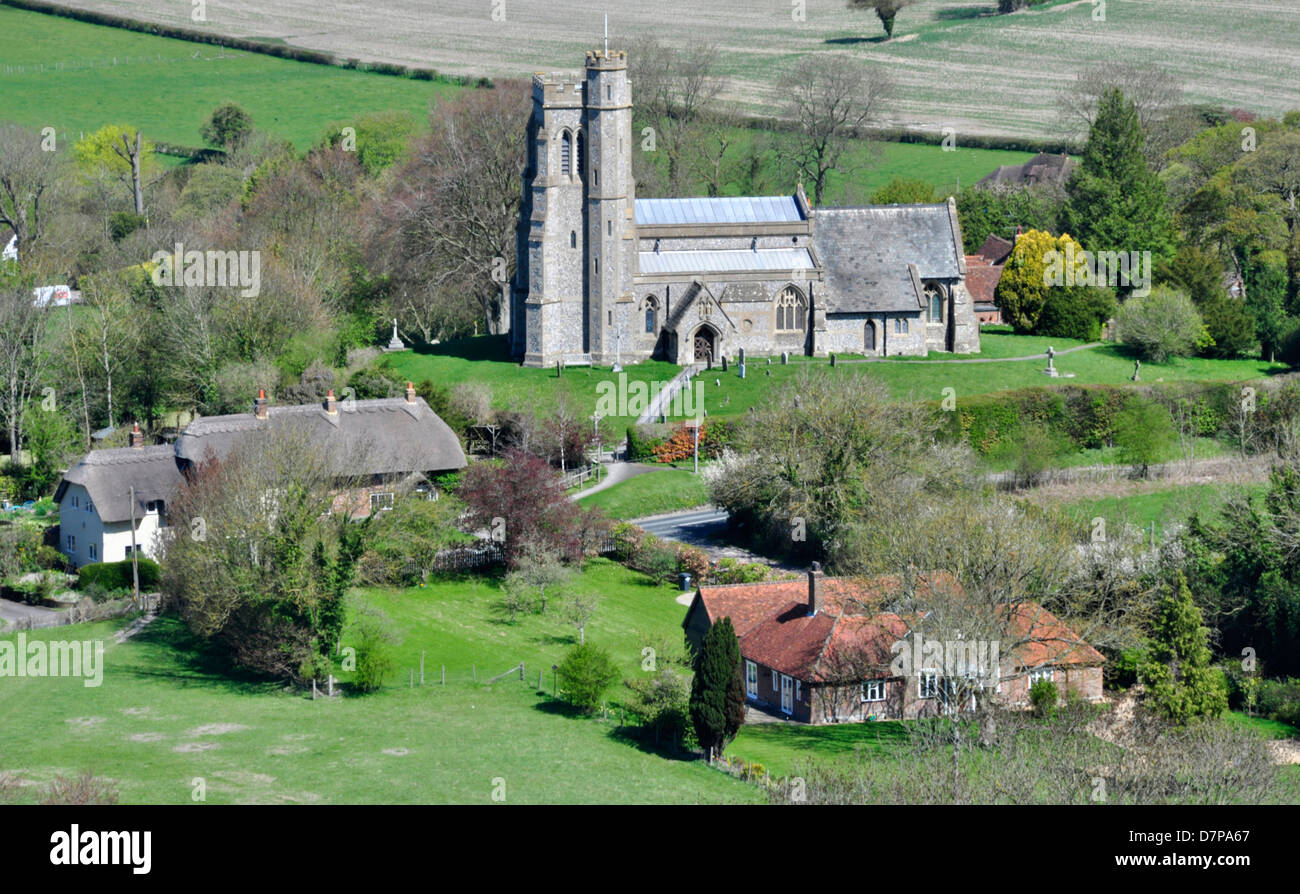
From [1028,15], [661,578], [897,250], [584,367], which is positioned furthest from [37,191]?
[1028,15]

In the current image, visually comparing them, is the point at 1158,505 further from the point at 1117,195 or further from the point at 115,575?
the point at 115,575

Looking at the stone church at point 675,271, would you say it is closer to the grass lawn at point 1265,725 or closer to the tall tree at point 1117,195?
the tall tree at point 1117,195

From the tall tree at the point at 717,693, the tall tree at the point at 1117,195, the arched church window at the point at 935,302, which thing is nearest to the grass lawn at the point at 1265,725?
the tall tree at the point at 717,693

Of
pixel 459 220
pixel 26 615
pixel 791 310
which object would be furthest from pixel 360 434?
pixel 459 220

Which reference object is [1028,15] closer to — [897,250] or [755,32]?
[755,32]

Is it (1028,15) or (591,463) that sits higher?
(1028,15)

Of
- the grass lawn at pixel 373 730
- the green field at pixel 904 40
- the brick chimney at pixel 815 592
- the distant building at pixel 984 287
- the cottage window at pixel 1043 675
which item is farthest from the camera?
the green field at pixel 904 40

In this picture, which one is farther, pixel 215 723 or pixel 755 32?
pixel 755 32

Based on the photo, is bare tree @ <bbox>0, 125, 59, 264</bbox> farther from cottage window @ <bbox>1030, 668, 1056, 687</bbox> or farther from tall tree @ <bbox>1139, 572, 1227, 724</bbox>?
tall tree @ <bbox>1139, 572, 1227, 724</bbox>
